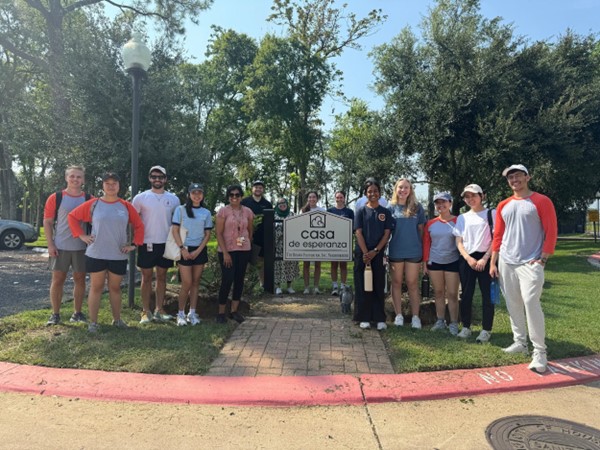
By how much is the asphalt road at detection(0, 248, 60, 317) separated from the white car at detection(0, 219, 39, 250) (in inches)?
76.7

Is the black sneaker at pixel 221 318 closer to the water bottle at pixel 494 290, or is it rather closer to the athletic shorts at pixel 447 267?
the athletic shorts at pixel 447 267

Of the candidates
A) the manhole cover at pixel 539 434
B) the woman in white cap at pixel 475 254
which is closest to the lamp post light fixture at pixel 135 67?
the woman in white cap at pixel 475 254

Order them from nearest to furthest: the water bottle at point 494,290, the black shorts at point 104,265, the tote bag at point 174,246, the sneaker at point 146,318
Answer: the water bottle at point 494,290, the black shorts at point 104,265, the tote bag at point 174,246, the sneaker at point 146,318

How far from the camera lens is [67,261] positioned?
5199 millimetres

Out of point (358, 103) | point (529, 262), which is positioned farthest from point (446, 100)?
point (358, 103)

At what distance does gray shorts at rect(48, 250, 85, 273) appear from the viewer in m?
5.15

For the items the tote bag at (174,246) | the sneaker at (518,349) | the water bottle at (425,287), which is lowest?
the sneaker at (518,349)

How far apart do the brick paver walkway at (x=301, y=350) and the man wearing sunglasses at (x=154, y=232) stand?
119 centimetres

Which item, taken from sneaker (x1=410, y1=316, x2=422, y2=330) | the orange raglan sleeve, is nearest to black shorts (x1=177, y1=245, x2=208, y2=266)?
the orange raglan sleeve

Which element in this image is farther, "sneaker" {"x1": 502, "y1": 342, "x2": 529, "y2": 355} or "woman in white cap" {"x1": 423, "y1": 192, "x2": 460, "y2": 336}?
"woman in white cap" {"x1": 423, "y1": 192, "x2": 460, "y2": 336}

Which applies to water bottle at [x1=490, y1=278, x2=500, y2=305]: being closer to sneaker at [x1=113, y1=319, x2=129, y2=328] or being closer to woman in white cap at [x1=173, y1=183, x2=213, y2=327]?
woman in white cap at [x1=173, y1=183, x2=213, y2=327]

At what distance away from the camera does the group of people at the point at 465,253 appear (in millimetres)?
4133

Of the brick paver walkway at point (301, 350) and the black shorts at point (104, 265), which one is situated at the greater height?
the black shorts at point (104, 265)

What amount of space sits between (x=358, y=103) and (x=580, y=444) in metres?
32.2
